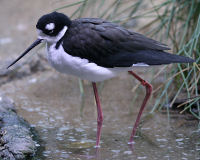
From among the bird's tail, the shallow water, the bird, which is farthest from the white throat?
the shallow water

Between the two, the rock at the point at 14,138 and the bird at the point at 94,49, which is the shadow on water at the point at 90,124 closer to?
the rock at the point at 14,138

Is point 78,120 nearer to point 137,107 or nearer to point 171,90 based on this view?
point 137,107

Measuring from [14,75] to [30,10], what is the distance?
6.18 ft

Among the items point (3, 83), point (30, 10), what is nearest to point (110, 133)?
point (3, 83)

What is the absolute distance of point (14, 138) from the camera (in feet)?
10.4

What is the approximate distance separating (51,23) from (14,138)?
92cm

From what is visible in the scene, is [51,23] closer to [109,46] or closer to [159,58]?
[109,46]

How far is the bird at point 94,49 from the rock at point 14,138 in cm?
58

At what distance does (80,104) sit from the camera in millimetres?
4391

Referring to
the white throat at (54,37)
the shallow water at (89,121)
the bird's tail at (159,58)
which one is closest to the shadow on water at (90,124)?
the shallow water at (89,121)

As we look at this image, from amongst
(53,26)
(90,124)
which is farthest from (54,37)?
(90,124)

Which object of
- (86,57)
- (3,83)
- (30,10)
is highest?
(30,10)

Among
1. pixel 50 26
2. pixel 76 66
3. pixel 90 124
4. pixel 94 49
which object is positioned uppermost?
pixel 50 26

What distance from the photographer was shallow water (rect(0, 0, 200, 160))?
132 inches
